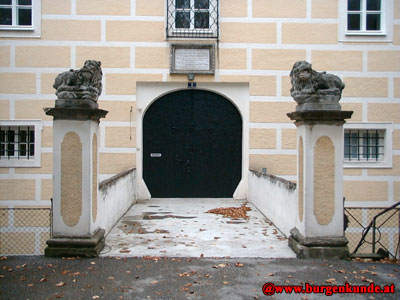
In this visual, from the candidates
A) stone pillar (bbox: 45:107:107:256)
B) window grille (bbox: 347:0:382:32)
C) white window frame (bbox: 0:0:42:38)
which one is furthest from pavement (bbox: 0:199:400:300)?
window grille (bbox: 347:0:382:32)

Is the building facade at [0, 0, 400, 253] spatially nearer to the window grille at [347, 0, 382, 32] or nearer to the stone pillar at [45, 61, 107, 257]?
the window grille at [347, 0, 382, 32]

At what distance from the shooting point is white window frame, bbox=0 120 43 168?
36.5ft

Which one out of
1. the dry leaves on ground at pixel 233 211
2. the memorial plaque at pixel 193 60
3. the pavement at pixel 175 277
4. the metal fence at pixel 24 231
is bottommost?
the metal fence at pixel 24 231

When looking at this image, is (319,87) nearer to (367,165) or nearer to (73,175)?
(73,175)

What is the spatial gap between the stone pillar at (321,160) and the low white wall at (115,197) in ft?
10.2

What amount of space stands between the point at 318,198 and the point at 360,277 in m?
1.28

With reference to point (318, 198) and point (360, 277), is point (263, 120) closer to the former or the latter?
point (318, 198)

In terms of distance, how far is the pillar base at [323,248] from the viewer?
19.9ft

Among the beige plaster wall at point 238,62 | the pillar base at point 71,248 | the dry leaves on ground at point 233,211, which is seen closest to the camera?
the pillar base at point 71,248

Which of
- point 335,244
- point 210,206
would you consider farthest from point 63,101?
point 210,206

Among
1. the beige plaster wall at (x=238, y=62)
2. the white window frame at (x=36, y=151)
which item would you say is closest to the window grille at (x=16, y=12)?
the beige plaster wall at (x=238, y=62)

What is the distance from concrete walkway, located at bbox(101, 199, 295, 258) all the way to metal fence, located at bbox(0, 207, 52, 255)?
94.3 inches

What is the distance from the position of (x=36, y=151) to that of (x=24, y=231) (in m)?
2.01

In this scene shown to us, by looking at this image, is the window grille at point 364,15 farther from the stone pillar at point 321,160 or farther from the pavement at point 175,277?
the pavement at point 175,277
